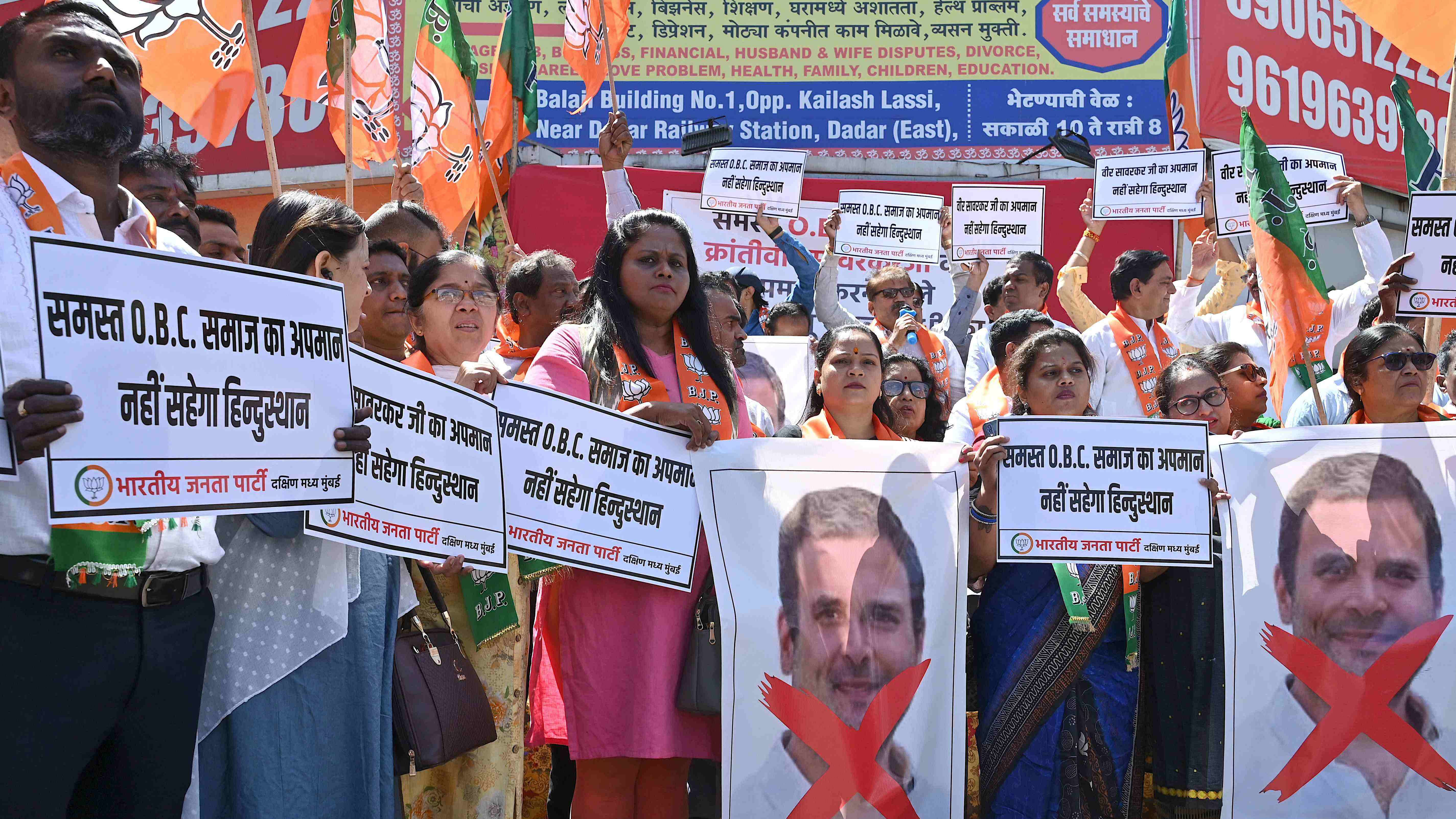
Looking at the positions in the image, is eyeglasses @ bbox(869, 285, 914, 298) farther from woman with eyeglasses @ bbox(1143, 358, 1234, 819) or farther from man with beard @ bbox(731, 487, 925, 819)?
man with beard @ bbox(731, 487, 925, 819)

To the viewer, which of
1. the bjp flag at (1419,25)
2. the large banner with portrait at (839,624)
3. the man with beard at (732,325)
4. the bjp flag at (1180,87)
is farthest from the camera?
the bjp flag at (1180,87)

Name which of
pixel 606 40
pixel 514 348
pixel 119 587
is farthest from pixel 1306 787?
pixel 606 40

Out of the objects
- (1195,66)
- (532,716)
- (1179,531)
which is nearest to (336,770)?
(532,716)

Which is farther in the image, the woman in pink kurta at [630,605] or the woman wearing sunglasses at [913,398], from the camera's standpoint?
the woman wearing sunglasses at [913,398]

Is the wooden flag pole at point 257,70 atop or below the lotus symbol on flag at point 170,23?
below

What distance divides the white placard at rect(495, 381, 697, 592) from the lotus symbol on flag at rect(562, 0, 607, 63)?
201 inches

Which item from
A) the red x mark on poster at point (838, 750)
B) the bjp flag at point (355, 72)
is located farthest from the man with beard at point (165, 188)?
the red x mark on poster at point (838, 750)

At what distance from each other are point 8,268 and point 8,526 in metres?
0.43

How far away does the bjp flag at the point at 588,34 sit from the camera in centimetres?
798

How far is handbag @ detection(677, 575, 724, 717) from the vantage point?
3.30 metres

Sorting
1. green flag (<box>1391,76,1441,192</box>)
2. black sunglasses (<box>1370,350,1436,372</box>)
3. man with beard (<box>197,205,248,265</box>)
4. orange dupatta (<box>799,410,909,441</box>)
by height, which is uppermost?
green flag (<box>1391,76,1441,192</box>)

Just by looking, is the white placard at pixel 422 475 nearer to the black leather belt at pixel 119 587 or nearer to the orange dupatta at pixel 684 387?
the black leather belt at pixel 119 587

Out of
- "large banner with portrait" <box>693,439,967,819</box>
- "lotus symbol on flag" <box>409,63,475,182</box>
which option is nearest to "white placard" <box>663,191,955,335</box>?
"lotus symbol on flag" <box>409,63,475,182</box>

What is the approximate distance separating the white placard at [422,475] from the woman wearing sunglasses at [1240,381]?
2552 mm
